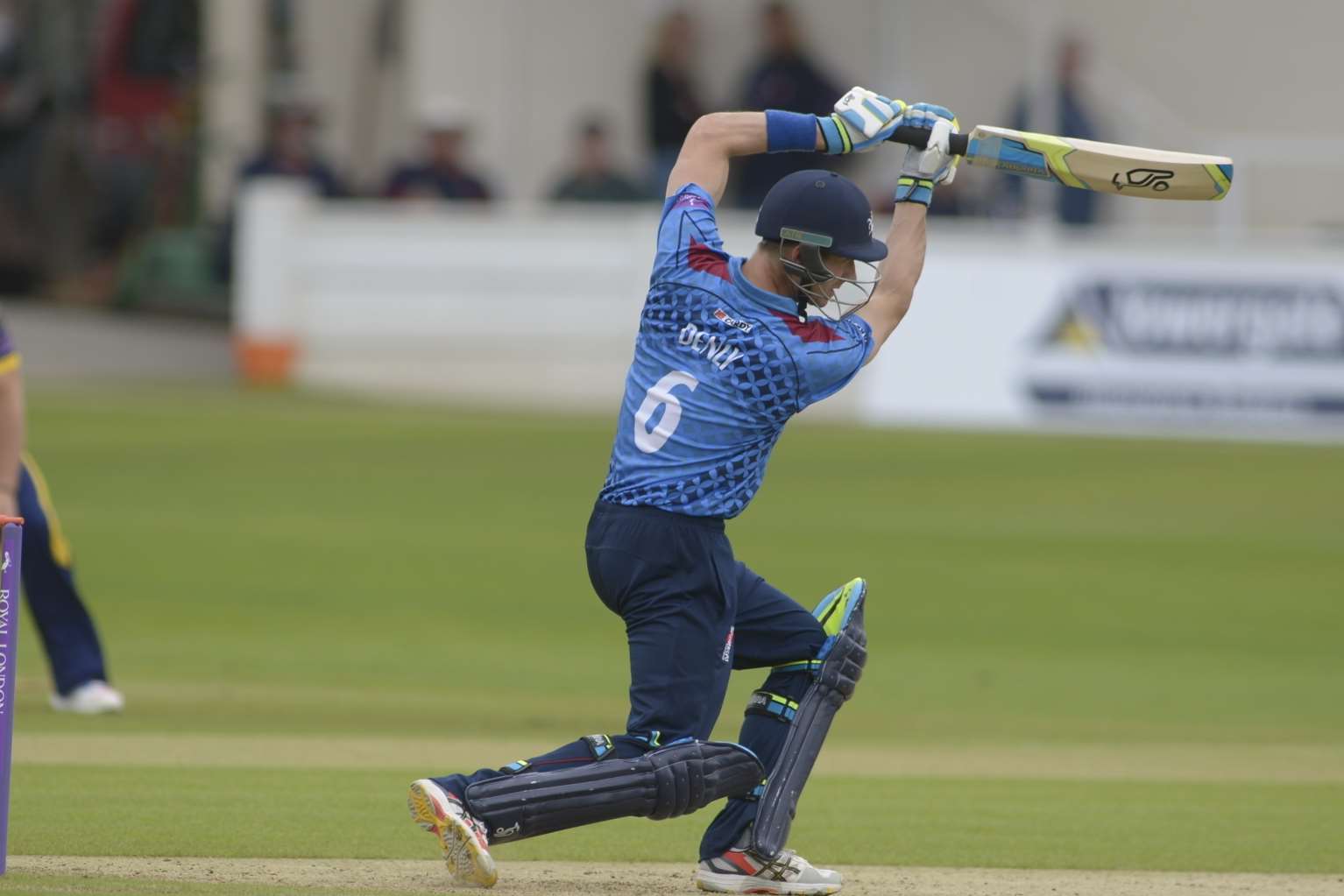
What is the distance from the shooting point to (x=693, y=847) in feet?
20.5

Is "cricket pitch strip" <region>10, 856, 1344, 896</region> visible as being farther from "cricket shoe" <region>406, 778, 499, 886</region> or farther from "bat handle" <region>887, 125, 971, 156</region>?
"bat handle" <region>887, 125, 971, 156</region>

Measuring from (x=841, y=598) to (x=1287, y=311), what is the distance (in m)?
13.4

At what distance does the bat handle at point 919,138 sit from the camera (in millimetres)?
5582

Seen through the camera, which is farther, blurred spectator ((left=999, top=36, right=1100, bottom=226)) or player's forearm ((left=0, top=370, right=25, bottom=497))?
blurred spectator ((left=999, top=36, right=1100, bottom=226))

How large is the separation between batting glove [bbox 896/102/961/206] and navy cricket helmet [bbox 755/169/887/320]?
36cm

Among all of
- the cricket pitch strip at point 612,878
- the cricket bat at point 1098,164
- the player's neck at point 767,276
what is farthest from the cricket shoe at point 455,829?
the cricket bat at point 1098,164

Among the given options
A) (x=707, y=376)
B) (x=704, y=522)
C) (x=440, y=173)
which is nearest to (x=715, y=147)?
(x=707, y=376)

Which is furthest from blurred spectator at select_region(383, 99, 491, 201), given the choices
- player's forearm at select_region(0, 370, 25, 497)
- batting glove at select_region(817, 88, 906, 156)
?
batting glove at select_region(817, 88, 906, 156)

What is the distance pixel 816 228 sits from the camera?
17.1 feet

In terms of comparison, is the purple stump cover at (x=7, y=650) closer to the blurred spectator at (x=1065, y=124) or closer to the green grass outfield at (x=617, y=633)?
the green grass outfield at (x=617, y=633)

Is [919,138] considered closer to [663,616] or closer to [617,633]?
[663,616]

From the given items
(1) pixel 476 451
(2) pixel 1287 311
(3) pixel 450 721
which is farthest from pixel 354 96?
(3) pixel 450 721

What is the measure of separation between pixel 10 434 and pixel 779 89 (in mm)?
13230

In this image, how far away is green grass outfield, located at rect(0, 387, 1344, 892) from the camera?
255 inches
